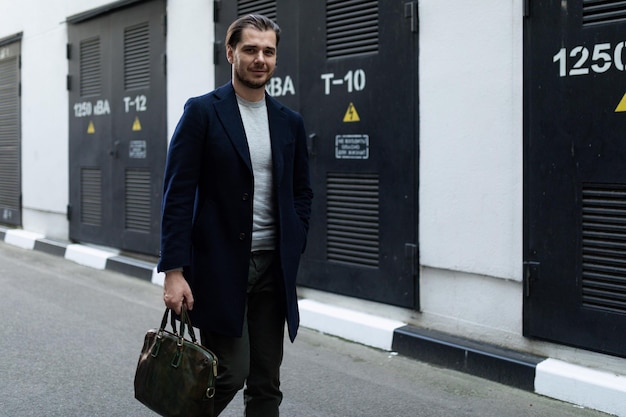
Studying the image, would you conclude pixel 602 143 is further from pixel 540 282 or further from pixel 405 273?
pixel 405 273

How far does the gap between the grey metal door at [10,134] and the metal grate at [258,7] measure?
567 centimetres

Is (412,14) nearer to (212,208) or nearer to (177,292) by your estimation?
(212,208)

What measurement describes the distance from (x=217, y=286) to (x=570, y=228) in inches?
97.2

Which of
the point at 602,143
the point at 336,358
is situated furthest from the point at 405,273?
the point at 602,143

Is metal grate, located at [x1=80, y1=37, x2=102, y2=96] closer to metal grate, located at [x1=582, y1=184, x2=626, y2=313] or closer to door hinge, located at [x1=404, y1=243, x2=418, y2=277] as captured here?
door hinge, located at [x1=404, y1=243, x2=418, y2=277]

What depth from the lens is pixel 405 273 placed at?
5.43 metres

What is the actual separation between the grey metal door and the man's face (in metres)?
9.30

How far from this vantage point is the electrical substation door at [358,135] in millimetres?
5414

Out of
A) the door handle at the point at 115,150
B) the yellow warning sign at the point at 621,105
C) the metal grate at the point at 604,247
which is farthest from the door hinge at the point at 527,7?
the door handle at the point at 115,150

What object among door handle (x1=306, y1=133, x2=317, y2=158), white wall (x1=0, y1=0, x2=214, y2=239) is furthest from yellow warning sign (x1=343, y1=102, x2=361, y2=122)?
white wall (x1=0, y1=0, x2=214, y2=239)

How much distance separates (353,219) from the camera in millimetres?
5855

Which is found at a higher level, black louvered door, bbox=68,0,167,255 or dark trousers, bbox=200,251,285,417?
black louvered door, bbox=68,0,167,255

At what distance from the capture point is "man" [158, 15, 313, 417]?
9.21ft

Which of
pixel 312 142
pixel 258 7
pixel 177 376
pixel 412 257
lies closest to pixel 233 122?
pixel 177 376
